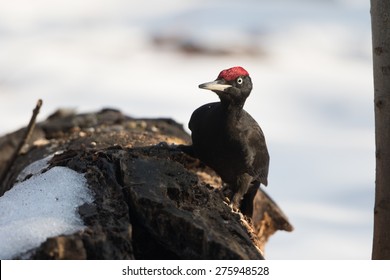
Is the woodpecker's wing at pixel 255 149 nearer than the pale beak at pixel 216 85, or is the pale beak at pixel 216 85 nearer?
the pale beak at pixel 216 85

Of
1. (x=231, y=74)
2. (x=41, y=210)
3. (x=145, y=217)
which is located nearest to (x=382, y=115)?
(x=231, y=74)

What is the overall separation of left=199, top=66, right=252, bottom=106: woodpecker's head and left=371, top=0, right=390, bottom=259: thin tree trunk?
0.78 metres

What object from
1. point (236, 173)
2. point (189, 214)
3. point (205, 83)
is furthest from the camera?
point (236, 173)

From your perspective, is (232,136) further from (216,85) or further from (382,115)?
(382,115)

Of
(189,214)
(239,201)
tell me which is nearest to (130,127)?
(239,201)

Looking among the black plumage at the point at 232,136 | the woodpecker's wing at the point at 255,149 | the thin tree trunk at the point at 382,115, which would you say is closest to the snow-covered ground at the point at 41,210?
the black plumage at the point at 232,136

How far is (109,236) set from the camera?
10.2ft

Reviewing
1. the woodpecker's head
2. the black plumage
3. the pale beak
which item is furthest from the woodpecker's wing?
the pale beak

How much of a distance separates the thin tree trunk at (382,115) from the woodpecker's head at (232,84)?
0.78 meters

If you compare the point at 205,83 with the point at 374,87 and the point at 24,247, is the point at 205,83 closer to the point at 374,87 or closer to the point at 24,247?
the point at 374,87

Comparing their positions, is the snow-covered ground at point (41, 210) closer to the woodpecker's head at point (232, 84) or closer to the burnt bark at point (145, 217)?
the burnt bark at point (145, 217)

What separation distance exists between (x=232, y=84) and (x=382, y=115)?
915 millimetres

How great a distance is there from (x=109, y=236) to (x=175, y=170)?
2.27 feet

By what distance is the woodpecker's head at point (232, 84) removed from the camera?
14.1 ft
